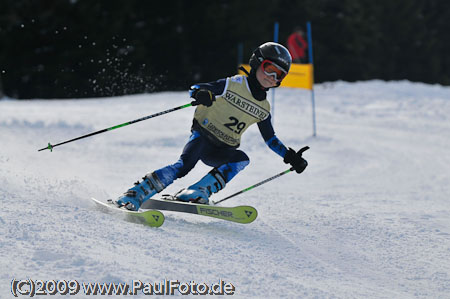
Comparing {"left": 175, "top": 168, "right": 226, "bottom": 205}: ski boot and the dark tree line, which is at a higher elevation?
the dark tree line

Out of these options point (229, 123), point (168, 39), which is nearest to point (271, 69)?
point (229, 123)

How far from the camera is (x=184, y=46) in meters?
23.9

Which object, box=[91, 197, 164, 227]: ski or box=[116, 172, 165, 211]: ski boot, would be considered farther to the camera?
box=[116, 172, 165, 211]: ski boot

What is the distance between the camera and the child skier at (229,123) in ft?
14.8

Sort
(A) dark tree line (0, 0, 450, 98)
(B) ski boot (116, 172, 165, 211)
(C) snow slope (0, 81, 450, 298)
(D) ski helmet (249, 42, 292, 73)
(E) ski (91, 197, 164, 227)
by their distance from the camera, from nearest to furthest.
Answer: (C) snow slope (0, 81, 450, 298) < (E) ski (91, 197, 164, 227) < (B) ski boot (116, 172, 165, 211) < (D) ski helmet (249, 42, 292, 73) < (A) dark tree line (0, 0, 450, 98)

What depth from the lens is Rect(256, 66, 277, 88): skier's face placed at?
178 inches

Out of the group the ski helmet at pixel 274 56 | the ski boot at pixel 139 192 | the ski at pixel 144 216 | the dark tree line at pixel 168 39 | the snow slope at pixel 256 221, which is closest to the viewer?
the snow slope at pixel 256 221

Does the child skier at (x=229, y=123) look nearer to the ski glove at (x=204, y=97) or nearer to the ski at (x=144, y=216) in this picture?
the ski glove at (x=204, y=97)

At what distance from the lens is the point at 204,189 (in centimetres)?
459

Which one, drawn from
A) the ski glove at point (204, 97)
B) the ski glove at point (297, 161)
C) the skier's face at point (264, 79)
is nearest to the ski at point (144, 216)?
the ski glove at point (204, 97)

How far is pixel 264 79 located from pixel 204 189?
99cm

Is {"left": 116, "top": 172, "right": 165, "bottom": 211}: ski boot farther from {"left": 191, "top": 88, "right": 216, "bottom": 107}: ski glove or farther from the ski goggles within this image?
the ski goggles

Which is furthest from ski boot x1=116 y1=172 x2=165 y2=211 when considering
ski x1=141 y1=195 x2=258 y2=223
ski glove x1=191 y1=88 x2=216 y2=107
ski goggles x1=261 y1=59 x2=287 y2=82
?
ski goggles x1=261 y1=59 x2=287 y2=82

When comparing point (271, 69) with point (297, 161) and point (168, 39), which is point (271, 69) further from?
point (168, 39)
